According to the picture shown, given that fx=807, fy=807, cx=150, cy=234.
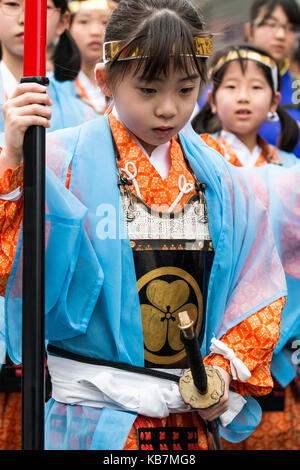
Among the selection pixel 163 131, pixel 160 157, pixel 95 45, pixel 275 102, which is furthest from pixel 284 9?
pixel 163 131

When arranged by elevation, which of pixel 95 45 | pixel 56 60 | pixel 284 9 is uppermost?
pixel 284 9

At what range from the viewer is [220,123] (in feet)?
12.8

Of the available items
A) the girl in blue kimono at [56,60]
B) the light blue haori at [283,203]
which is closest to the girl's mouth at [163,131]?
the light blue haori at [283,203]

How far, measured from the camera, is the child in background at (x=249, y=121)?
3.51 meters

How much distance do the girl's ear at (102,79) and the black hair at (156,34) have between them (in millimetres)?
48

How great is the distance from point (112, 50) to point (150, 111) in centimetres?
21

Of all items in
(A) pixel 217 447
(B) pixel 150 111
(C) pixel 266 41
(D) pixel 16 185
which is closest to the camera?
(D) pixel 16 185

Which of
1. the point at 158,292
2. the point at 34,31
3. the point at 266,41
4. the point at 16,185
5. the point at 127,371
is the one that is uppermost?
the point at 266,41

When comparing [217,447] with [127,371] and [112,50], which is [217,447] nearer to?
[127,371]

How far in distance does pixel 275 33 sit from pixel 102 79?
8.58 feet

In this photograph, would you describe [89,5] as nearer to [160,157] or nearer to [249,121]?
[249,121]

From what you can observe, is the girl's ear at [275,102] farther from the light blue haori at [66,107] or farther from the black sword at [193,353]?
the black sword at [193,353]

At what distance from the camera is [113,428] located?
209 cm

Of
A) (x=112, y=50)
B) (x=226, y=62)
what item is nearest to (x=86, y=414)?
(x=112, y=50)
